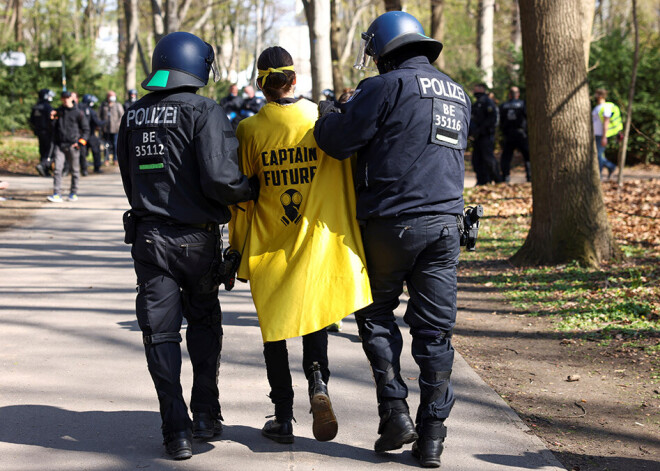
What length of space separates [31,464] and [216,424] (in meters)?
0.91

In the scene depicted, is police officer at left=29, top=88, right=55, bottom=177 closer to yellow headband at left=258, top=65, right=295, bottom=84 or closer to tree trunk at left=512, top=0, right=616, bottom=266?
tree trunk at left=512, top=0, right=616, bottom=266

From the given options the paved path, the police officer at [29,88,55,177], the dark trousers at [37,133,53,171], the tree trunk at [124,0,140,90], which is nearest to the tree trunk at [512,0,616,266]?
the paved path

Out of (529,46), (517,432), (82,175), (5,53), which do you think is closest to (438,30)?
(82,175)

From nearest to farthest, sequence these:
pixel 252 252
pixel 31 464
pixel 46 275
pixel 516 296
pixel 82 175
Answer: pixel 31 464 → pixel 252 252 → pixel 516 296 → pixel 46 275 → pixel 82 175

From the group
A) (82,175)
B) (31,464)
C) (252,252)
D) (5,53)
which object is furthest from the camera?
(5,53)

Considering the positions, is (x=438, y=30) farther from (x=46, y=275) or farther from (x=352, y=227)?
(x=352, y=227)

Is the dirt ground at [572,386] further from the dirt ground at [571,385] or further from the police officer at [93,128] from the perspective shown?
the police officer at [93,128]

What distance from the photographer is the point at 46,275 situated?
9211 mm

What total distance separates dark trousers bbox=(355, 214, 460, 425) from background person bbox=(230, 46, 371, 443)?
125mm

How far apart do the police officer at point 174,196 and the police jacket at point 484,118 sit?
1391cm

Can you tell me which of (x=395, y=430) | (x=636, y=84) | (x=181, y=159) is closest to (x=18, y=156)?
(x=636, y=84)

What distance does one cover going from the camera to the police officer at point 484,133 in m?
17.5

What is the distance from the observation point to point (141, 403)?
4852mm

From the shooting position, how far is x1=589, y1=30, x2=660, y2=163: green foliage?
22.3m
